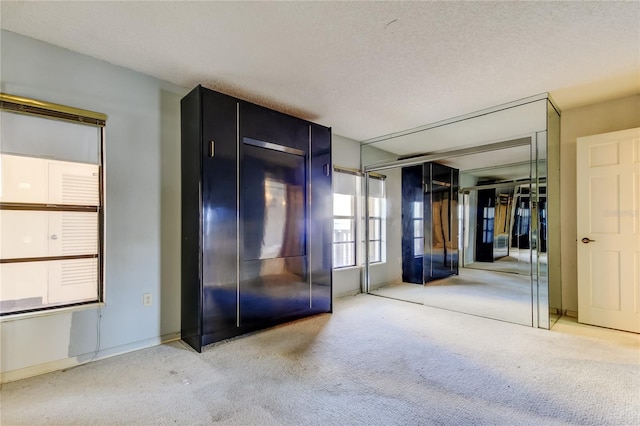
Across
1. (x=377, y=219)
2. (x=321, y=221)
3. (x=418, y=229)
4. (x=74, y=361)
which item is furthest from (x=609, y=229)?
(x=74, y=361)

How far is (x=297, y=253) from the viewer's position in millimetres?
3359

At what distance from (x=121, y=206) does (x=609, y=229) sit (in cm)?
480

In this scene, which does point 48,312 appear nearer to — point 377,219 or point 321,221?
point 321,221

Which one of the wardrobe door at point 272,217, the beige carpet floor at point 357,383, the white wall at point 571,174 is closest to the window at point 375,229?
the wardrobe door at point 272,217

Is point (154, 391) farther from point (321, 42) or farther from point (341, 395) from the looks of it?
point (321, 42)

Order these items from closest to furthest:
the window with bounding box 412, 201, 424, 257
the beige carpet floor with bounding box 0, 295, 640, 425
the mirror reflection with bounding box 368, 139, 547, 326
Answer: the beige carpet floor with bounding box 0, 295, 640, 425, the mirror reflection with bounding box 368, 139, 547, 326, the window with bounding box 412, 201, 424, 257

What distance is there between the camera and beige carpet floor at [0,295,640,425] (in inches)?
67.7

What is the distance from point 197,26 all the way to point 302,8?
751mm

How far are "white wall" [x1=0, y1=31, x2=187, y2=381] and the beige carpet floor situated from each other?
0.64ft

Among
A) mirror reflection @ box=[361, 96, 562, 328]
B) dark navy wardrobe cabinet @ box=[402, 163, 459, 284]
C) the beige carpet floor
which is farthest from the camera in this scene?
dark navy wardrobe cabinet @ box=[402, 163, 459, 284]

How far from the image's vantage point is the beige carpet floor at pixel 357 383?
172cm

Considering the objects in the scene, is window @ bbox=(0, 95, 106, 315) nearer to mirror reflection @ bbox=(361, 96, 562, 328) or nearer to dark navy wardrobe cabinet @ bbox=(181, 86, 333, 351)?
dark navy wardrobe cabinet @ bbox=(181, 86, 333, 351)

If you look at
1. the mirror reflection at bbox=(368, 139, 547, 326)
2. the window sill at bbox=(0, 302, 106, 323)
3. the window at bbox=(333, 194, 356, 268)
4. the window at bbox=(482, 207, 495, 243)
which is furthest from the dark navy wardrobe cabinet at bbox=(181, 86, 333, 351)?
the window at bbox=(482, 207, 495, 243)

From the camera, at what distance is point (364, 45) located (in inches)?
88.9
